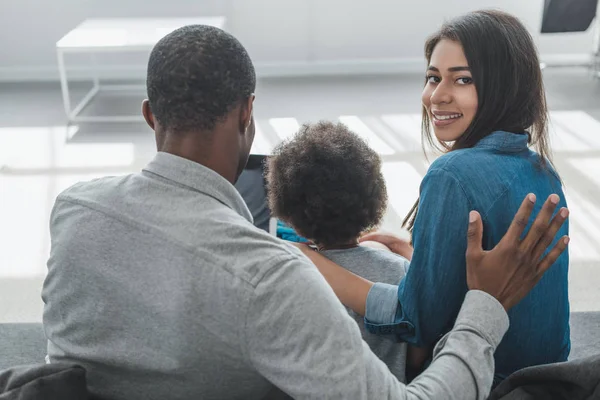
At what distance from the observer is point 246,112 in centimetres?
100

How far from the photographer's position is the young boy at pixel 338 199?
1.42 m

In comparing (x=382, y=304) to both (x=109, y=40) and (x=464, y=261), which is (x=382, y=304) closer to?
(x=464, y=261)

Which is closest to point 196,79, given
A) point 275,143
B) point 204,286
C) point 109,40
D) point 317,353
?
point 204,286

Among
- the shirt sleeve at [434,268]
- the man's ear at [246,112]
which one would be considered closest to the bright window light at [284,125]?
the shirt sleeve at [434,268]

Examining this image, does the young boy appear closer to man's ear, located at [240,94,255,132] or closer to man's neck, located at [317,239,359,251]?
man's neck, located at [317,239,359,251]

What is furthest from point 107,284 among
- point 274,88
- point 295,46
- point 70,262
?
point 295,46

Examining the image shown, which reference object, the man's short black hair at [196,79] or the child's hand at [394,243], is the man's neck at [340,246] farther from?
the man's short black hair at [196,79]

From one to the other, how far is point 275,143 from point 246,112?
2.93 m

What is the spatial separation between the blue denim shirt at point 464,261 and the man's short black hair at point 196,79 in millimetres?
410

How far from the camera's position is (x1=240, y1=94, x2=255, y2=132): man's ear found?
3.25ft

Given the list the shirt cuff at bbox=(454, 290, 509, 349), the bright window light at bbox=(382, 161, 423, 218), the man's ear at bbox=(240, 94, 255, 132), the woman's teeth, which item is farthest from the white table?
the shirt cuff at bbox=(454, 290, 509, 349)

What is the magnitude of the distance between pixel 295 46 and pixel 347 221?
13.5 ft

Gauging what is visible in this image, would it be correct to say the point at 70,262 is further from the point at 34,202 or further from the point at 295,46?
the point at 295,46

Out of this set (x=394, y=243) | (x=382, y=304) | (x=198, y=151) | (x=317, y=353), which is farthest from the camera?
(x=394, y=243)
